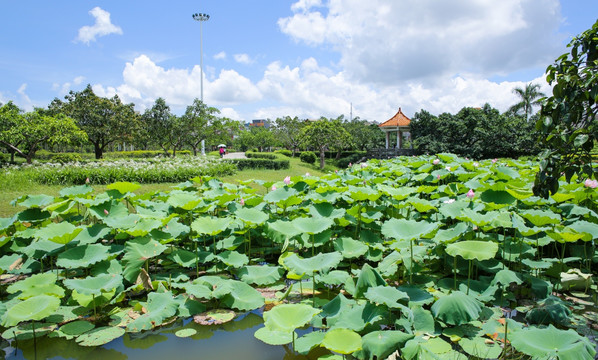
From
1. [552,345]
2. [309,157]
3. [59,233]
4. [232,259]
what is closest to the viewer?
[552,345]

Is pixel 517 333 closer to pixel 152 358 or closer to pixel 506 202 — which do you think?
pixel 506 202

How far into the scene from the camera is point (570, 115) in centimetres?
185

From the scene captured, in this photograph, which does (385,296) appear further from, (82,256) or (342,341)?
(82,256)

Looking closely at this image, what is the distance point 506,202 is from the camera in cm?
283

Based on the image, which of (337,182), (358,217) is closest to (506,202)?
(358,217)

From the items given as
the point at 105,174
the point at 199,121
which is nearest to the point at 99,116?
the point at 199,121

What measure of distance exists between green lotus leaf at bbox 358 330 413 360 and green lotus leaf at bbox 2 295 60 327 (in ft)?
6.01

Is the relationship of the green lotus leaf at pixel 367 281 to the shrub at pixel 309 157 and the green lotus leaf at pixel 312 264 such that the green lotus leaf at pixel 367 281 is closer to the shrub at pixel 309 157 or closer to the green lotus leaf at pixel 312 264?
the green lotus leaf at pixel 312 264

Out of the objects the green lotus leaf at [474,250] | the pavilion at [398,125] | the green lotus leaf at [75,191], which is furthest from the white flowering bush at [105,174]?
the pavilion at [398,125]

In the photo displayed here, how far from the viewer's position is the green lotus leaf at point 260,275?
109 inches

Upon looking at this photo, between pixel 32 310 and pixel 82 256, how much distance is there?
25.0 inches

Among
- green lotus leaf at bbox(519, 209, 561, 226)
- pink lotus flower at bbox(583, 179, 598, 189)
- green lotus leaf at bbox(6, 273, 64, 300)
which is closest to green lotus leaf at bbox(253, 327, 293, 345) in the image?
green lotus leaf at bbox(6, 273, 64, 300)

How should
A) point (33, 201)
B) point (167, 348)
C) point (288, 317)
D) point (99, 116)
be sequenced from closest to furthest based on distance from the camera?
point (288, 317) < point (167, 348) < point (33, 201) < point (99, 116)

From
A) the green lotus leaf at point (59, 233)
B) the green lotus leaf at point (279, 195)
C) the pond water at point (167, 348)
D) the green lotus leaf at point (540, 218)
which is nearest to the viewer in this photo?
the pond water at point (167, 348)
